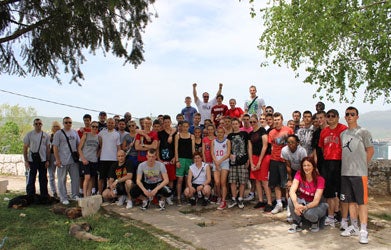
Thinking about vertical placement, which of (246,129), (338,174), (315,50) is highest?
(315,50)

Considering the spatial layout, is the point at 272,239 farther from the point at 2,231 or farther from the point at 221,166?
the point at 2,231

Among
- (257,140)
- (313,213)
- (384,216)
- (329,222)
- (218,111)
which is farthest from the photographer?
(218,111)

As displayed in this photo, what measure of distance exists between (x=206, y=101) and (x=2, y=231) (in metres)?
5.81

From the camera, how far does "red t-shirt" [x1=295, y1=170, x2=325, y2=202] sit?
5.59 metres

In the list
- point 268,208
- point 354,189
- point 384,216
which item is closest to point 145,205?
point 268,208

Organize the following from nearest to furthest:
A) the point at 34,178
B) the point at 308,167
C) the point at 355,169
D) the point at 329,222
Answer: the point at 355,169 → the point at 308,167 → the point at 329,222 → the point at 34,178

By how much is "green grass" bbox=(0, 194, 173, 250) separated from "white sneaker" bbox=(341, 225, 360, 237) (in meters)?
2.72

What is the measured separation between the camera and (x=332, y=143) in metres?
5.68

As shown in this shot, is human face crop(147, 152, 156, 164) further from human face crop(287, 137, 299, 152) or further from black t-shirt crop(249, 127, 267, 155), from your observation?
human face crop(287, 137, 299, 152)

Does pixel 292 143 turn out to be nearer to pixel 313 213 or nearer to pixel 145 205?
pixel 313 213

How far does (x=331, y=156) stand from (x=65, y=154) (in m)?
5.46

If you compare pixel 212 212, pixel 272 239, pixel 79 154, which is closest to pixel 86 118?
pixel 79 154

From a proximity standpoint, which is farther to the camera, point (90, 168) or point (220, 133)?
point (90, 168)

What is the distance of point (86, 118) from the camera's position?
8.09 metres
